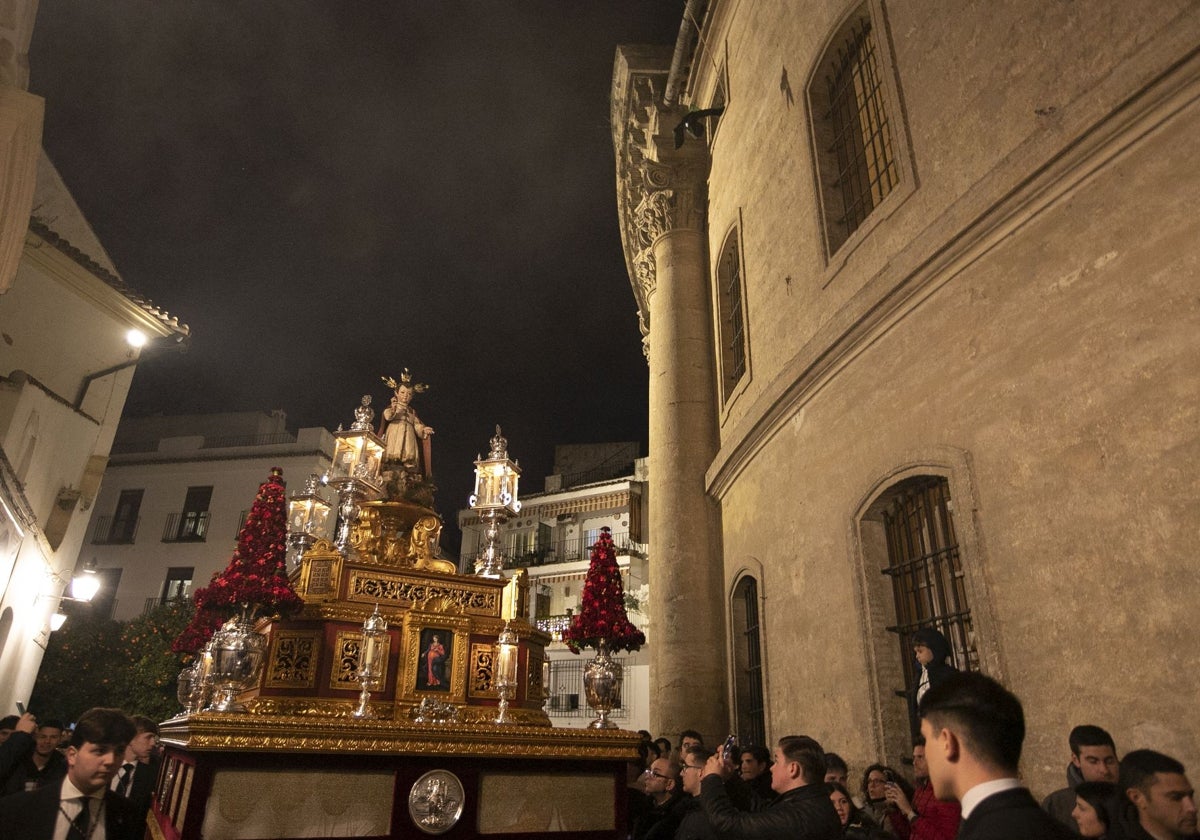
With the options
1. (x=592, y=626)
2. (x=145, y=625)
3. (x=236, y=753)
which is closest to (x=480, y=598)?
(x=592, y=626)

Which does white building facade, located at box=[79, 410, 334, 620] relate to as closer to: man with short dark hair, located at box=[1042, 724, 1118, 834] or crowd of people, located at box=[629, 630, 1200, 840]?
crowd of people, located at box=[629, 630, 1200, 840]

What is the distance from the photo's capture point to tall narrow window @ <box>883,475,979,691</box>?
253 inches

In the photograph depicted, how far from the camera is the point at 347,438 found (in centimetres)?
681

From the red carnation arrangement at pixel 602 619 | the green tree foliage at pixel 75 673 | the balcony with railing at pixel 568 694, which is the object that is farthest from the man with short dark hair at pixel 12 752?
the balcony with railing at pixel 568 694

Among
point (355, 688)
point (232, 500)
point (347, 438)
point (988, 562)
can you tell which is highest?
point (232, 500)

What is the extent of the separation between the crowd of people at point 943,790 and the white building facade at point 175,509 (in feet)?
79.5

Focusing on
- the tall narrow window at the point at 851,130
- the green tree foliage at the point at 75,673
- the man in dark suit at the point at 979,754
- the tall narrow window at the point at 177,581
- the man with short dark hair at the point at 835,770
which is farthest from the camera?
the tall narrow window at the point at 177,581

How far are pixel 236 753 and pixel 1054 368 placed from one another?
18.7ft

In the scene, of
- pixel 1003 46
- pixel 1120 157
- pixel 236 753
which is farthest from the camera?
pixel 1003 46

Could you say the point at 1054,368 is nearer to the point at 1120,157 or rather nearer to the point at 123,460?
the point at 1120,157

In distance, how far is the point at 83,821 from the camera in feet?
10.6

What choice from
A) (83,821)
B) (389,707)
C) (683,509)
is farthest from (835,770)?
(683,509)

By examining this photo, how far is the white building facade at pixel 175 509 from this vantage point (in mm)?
26766

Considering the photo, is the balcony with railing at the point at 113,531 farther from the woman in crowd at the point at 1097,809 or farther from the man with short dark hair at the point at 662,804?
the woman in crowd at the point at 1097,809
